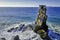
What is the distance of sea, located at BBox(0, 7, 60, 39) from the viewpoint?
8.78ft

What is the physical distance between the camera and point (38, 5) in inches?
105

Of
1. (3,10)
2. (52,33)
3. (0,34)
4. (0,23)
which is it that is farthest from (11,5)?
(52,33)

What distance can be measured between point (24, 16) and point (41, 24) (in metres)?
0.36

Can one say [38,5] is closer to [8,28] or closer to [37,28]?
[37,28]

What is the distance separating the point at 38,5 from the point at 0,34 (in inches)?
35.2

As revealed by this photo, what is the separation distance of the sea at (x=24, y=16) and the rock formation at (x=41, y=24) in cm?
6

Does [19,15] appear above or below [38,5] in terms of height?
below

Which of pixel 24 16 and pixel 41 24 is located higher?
pixel 24 16

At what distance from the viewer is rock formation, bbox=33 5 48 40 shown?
8.59 ft

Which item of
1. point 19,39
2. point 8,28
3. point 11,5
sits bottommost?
point 19,39

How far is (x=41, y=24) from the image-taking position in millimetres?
2664

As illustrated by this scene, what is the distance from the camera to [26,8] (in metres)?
2.74

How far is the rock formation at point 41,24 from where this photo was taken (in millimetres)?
2617

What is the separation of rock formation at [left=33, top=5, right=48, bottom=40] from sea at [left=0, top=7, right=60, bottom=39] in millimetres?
63
